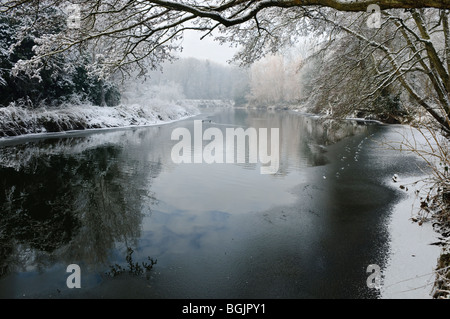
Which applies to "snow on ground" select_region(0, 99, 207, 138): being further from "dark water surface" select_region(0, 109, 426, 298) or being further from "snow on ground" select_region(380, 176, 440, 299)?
"snow on ground" select_region(380, 176, 440, 299)

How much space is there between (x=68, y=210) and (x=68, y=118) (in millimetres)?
14373

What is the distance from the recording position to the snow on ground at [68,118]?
46.4ft

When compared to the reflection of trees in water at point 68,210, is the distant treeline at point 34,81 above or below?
above

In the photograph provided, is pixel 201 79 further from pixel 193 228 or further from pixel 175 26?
pixel 193 228

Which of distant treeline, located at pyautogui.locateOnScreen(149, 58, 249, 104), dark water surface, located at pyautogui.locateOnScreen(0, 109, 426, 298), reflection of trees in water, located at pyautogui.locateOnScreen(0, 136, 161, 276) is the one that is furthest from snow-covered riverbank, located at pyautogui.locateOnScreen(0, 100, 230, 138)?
distant treeline, located at pyautogui.locateOnScreen(149, 58, 249, 104)

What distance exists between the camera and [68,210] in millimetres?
5234

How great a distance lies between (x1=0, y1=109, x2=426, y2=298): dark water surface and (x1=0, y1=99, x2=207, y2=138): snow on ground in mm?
6654

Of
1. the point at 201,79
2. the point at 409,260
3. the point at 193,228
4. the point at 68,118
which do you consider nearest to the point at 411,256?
the point at 409,260

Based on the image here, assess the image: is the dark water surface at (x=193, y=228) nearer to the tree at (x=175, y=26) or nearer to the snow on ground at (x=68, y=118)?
the tree at (x=175, y=26)

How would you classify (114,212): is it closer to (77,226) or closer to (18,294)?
(77,226)

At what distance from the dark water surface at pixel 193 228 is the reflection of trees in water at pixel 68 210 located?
23 millimetres

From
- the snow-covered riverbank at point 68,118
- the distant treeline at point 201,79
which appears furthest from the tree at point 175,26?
the distant treeline at point 201,79

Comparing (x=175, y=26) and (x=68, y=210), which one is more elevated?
(x=175, y=26)
